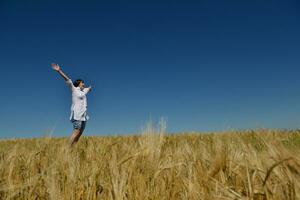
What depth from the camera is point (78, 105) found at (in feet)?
25.0

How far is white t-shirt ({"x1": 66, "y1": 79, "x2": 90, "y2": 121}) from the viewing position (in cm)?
754

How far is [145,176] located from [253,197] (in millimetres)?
933

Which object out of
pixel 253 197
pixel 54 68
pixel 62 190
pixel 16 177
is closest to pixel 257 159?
pixel 253 197

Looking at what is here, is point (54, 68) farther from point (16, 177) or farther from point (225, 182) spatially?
point (225, 182)

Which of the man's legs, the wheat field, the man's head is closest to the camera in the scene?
the wheat field

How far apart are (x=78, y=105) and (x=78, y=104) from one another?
0.08 ft

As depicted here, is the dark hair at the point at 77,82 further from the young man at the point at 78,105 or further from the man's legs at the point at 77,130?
the man's legs at the point at 77,130

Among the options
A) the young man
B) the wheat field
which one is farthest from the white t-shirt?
the wheat field

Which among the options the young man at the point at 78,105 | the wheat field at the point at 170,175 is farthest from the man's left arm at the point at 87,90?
the wheat field at the point at 170,175

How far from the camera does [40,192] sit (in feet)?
6.77

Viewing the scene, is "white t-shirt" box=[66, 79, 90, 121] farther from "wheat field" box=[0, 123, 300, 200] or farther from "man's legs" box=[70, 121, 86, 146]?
"wheat field" box=[0, 123, 300, 200]

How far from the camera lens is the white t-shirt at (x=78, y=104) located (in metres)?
7.54

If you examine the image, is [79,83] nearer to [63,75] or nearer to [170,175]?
[63,75]

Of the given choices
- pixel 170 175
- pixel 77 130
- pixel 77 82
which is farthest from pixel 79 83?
pixel 170 175
